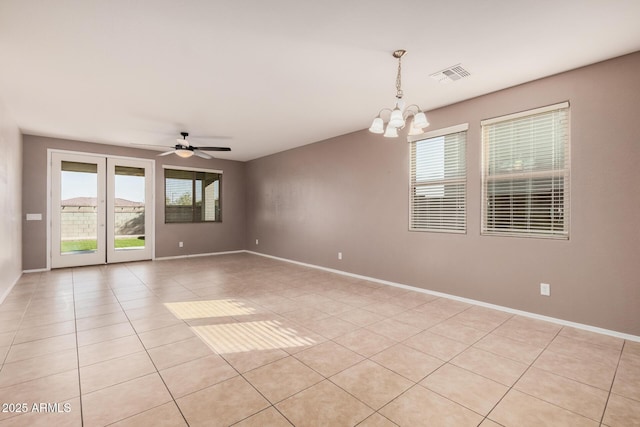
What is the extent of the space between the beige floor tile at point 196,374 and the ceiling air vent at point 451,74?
347cm

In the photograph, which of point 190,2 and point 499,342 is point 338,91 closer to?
point 190,2

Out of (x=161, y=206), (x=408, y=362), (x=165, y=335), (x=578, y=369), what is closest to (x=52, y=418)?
(x=165, y=335)

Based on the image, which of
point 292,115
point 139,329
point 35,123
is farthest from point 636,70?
point 35,123

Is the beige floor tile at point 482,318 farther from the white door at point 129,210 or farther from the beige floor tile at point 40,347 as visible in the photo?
the white door at point 129,210

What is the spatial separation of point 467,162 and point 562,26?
1.76m

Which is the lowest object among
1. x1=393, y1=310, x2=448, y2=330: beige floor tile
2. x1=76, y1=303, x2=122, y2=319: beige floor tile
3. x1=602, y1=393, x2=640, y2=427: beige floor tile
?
x1=602, y1=393, x2=640, y2=427: beige floor tile

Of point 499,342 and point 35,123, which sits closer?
point 499,342

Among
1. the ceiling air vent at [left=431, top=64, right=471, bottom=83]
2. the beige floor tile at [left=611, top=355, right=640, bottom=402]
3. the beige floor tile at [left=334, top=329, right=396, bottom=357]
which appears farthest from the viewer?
the ceiling air vent at [left=431, top=64, right=471, bottom=83]

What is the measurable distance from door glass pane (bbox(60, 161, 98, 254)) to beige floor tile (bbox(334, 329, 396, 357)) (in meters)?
6.32

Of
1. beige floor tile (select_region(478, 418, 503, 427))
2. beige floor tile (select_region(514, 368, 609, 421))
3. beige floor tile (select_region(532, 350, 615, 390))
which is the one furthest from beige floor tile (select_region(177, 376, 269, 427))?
beige floor tile (select_region(532, 350, 615, 390))

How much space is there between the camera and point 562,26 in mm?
2350

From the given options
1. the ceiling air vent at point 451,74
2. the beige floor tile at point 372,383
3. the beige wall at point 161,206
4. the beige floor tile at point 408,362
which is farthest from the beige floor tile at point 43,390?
the beige wall at point 161,206

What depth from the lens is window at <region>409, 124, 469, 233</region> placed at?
13.2 feet

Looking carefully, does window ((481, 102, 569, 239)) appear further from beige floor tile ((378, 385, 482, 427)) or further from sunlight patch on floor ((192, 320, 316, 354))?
sunlight patch on floor ((192, 320, 316, 354))
